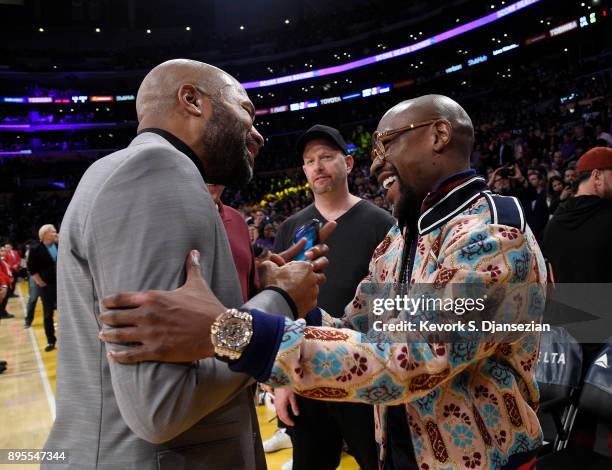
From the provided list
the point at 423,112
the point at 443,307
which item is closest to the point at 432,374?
the point at 443,307

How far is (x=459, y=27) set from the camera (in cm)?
2534

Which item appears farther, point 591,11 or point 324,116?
point 324,116

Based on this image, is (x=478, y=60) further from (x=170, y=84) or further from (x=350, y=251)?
(x=170, y=84)

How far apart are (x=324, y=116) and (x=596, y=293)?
104ft

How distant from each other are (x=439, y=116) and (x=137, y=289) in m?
1.13

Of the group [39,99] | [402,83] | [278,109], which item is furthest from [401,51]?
[39,99]

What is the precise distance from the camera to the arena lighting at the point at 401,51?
74.4ft

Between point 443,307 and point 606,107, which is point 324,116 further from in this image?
point 443,307

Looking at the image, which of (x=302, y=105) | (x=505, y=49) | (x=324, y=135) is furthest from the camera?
(x=302, y=105)

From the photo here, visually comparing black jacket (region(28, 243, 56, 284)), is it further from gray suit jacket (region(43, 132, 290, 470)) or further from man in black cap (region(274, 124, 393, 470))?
gray suit jacket (region(43, 132, 290, 470))

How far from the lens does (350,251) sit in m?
2.74

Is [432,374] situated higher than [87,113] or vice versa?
[87,113]

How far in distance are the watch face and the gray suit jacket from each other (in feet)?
0.25

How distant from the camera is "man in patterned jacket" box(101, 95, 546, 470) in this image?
1.00 meters
